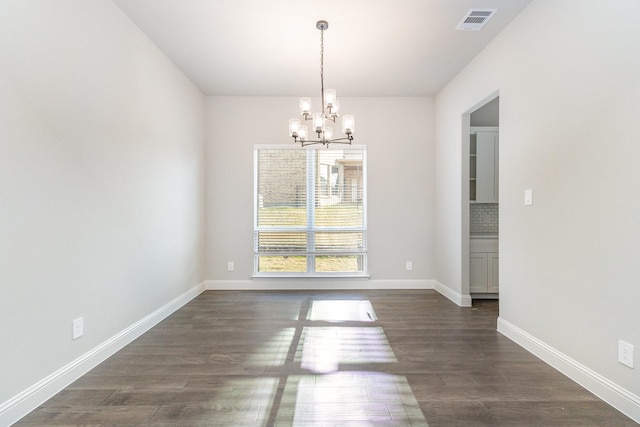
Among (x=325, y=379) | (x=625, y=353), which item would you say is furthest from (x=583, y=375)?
(x=325, y=379)

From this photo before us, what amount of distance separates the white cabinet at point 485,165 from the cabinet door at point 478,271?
29.9 inches

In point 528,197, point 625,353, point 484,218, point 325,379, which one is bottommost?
point 325,379

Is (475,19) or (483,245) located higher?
(475,19)

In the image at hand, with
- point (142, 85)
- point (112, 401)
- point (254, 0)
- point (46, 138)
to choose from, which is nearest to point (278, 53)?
point (254, 0)

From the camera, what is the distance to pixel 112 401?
1.91 m

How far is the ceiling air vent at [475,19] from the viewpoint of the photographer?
2637 millimetres

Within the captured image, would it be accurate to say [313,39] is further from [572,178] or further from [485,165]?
[485,165]

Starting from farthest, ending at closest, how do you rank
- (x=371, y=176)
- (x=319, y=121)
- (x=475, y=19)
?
(x=371, y=176) < (x=319, y=121) < (x=475, y=19)

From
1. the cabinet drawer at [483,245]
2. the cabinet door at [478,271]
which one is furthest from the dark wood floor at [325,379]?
the cabinet drawer at [483,245]

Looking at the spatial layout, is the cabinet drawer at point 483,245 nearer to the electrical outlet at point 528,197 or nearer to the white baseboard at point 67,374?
the electrical outlet at point 528,197

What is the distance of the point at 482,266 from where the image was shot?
4.03 meters

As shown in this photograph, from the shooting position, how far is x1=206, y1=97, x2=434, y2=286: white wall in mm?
4578

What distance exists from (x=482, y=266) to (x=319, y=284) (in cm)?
219

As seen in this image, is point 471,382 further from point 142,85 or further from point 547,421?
point 142,85
